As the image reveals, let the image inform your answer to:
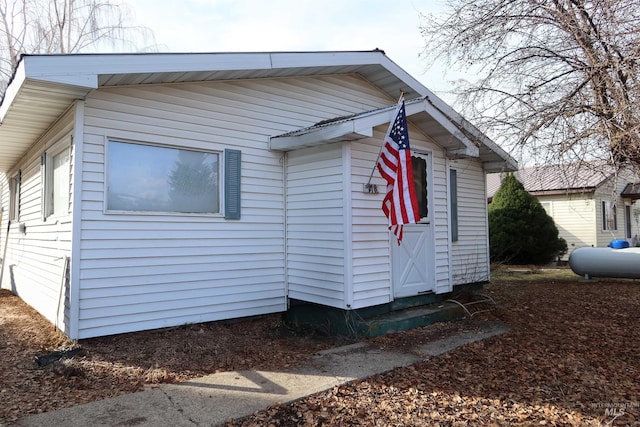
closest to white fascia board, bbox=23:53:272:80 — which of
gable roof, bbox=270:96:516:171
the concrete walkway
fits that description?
gable roof, bbox=270:96:516:171

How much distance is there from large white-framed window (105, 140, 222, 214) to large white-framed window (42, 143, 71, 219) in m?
0.63

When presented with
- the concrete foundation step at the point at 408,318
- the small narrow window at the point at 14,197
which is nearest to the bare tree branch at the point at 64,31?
the small narrow window at the point at 14,197

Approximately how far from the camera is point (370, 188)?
239 inches

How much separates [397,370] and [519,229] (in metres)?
12.3

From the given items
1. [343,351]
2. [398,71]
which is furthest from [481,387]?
[398,71]

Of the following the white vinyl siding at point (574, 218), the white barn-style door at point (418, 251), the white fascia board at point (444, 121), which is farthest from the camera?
the white vinyl siding at point (574, 218)

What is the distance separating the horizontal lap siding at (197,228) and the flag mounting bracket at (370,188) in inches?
19.3

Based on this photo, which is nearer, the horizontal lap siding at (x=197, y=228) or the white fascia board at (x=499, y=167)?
the horizontal lap siding at (x=197, y=228)

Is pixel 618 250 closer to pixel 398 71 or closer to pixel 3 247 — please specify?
pixel 398 71

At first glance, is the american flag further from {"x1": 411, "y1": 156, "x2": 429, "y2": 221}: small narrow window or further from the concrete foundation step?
{"x1": 411, "y1": 156, "x2": 429, "y2": 221}: small narrow window

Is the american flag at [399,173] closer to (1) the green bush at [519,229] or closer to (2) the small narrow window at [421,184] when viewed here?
(2) the small narrow window at [421,184]

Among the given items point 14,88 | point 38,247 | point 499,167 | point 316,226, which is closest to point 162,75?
point 14,88

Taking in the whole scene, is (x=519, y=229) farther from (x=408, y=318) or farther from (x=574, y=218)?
(x=408, y=318)

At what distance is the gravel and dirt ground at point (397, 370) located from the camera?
3.54 meters
